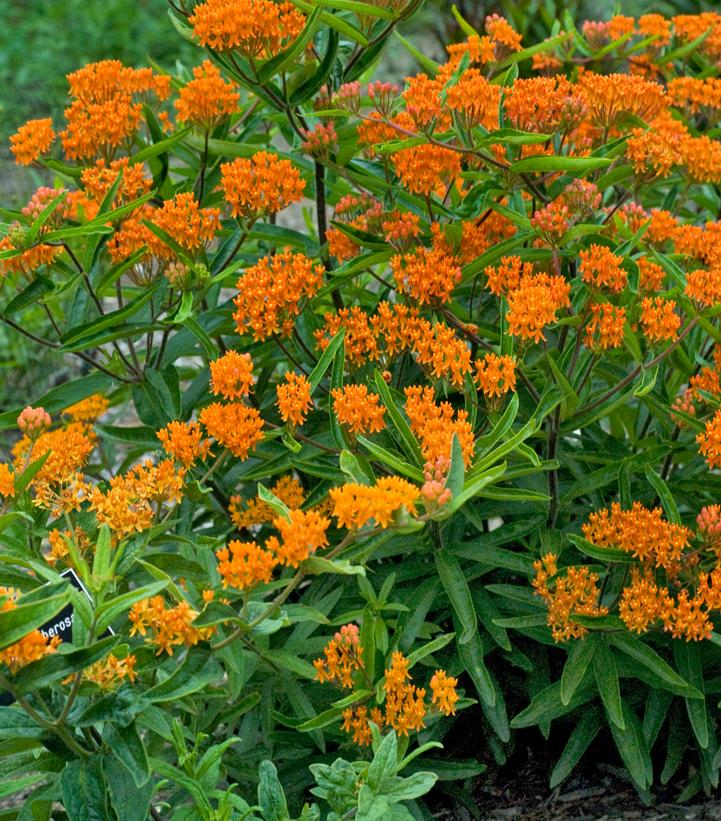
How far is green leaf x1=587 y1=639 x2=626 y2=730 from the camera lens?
99.2 inches

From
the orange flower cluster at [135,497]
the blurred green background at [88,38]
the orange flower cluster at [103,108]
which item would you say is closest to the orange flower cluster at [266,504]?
the orange flower cluster at [135,497]

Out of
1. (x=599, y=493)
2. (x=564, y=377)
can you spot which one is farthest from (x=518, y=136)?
(x=599, y=493)

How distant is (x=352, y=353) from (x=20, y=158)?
1091 mm

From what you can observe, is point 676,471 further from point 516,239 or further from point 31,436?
point 31,436

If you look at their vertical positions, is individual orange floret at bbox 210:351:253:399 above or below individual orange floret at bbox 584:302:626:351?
above

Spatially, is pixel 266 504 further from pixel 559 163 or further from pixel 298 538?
pixel 559 163

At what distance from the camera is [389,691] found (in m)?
2.33

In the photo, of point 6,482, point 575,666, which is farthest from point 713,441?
point 6,482

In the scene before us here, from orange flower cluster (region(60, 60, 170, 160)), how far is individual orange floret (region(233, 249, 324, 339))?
0.67 m

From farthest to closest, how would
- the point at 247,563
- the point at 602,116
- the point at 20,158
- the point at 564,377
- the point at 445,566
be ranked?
the point at 20,158
the point at 602,116
the point at 445,566
the point at 564,377
the point at 247,563

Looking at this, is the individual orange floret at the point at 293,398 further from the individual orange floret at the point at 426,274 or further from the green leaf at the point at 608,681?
the green leaf at the point at 608,681

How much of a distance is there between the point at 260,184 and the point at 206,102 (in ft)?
1.12

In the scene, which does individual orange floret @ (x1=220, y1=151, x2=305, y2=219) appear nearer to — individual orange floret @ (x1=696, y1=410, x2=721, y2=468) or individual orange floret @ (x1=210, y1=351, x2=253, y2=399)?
individual orange floret @ (x1=210, y1=351, x2=253, y2=399)

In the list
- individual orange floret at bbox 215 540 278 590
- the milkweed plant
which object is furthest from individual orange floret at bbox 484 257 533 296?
individual orange floret at bbox 215 540 278 590
